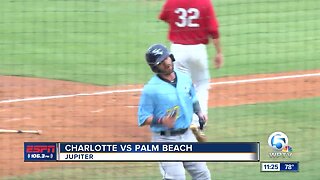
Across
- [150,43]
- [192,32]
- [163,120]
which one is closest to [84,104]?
[192,32]

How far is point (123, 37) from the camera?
47.1 ft

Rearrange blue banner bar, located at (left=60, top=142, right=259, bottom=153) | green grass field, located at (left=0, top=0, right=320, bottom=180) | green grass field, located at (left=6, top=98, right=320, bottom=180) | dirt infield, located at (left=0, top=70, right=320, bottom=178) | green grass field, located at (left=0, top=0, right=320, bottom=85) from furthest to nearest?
green grass field, located at (left=0, top=0, right=320, bottom=85)
green grass field, located at (left=0, top=0, right=320, bottom=180)
dirt infield, located at (left=0, top=70, right=320, bottom=178)
green grass field, located at (left=6, top=98, right=320, bottom=180)
blue banner bar, located at (left=60, top=142, right=259, bottom=153)

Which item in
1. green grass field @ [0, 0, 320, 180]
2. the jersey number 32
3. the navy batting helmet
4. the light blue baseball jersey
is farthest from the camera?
green grass field @ [0, 0, 320, 180]

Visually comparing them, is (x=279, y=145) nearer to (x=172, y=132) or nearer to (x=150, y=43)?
(x=172, y=132)

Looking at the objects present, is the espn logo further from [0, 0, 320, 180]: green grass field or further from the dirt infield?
[0, 0, 320, 180]: green grass field

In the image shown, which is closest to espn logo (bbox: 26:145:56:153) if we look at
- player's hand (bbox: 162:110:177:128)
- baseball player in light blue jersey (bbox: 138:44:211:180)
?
baseball player in light blue jersey (bbox: 138:44:211:180)

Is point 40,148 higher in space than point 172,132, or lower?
lower

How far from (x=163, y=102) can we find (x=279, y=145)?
96.2 inches

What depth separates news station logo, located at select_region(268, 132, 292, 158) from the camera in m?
8.41

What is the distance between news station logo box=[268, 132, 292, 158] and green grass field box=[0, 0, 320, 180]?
8cm

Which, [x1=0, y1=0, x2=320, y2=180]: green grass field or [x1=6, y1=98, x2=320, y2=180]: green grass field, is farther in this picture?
→ [x1=0, y1=0, x2=320, y2=180]: green grass field

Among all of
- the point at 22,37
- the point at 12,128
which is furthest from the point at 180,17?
the point at 22,37

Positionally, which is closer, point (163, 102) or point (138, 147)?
point (163, 102)

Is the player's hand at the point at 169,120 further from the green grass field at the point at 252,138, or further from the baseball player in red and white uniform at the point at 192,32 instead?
the baseball player in red and white uniform at the point at 192,32
